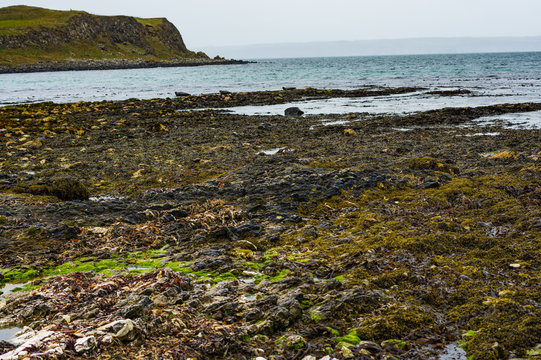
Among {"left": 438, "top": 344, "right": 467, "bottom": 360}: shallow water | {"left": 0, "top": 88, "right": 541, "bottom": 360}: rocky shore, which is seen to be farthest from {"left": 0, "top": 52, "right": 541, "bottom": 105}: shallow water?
{"left": 438, "top": 344, "right": 467, "bottom": 360}: shallow water

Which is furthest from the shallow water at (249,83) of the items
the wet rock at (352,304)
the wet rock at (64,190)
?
the wet rock at (352,304)

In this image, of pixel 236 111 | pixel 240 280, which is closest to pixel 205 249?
pixel 240 280

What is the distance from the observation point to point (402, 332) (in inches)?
169

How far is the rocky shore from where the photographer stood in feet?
13.8

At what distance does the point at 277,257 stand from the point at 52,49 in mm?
147238

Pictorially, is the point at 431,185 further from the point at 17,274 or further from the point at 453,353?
the point at 17,274

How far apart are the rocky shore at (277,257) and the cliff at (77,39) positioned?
115402mm

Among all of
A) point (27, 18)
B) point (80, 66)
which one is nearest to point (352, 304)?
point (80, 66)

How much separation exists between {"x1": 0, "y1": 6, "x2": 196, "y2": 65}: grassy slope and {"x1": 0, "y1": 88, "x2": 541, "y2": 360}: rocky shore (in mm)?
123225

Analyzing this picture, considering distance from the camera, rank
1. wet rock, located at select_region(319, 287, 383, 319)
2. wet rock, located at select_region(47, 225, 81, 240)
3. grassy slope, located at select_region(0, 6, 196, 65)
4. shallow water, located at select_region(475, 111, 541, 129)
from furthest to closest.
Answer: grassy slope, located at select_region(0, 6, 196, 65), shallow water, located at select_region(475, 111, 541, 129), wet rock, located at select_region(47, 225, 81, 240), wet rock, located at select_region(319, 287, 383, 319)

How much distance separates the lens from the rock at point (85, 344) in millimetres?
3941

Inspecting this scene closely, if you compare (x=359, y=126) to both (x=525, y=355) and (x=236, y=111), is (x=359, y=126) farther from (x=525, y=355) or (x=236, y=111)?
(x=525, y=355)

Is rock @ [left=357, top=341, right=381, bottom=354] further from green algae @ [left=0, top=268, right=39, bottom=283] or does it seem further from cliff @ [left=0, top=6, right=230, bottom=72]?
cliff @ [left=0, top=6, right=230, bottom=72]

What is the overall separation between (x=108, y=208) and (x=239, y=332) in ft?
19.6
